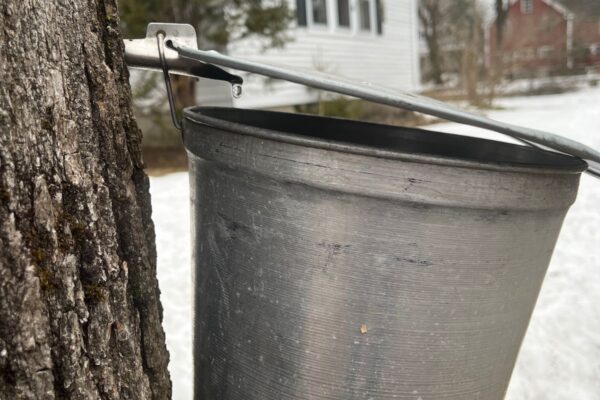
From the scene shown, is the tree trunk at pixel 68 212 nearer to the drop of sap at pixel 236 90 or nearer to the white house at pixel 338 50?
the drop of sap at pixel 236 90

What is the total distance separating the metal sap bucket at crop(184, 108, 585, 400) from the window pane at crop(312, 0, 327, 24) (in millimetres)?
12009

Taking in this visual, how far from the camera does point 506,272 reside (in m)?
1.20

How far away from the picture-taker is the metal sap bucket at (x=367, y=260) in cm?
110

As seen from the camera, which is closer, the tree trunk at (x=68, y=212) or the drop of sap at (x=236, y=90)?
the tree trunk at (x=68, y=212)

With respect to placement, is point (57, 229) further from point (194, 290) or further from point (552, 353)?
point (552, 353)

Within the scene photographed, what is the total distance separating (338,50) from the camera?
43.4 feet

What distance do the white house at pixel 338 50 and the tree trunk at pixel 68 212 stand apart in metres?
8.25

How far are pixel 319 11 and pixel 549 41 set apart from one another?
20025 millimetres

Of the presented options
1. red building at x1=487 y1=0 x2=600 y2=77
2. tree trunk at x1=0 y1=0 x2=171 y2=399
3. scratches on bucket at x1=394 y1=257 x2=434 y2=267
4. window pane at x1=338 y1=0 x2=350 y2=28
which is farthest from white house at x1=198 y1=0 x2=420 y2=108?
scratches on bucket at x1=394 y1=257 x2=434 y2=267

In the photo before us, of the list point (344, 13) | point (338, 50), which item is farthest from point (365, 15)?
point (338, 50)

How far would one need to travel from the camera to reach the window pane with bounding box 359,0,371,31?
14.5 meters

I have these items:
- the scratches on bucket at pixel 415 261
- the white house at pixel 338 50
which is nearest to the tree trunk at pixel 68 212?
the scratches on bucket at pixel 415 261

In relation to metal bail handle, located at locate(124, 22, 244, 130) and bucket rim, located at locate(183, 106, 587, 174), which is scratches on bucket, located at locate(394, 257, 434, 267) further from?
metal bail handle, located at locate(124, 22, 244, 130)

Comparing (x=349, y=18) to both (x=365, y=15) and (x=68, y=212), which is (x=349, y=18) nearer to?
(x=365, y=15)
